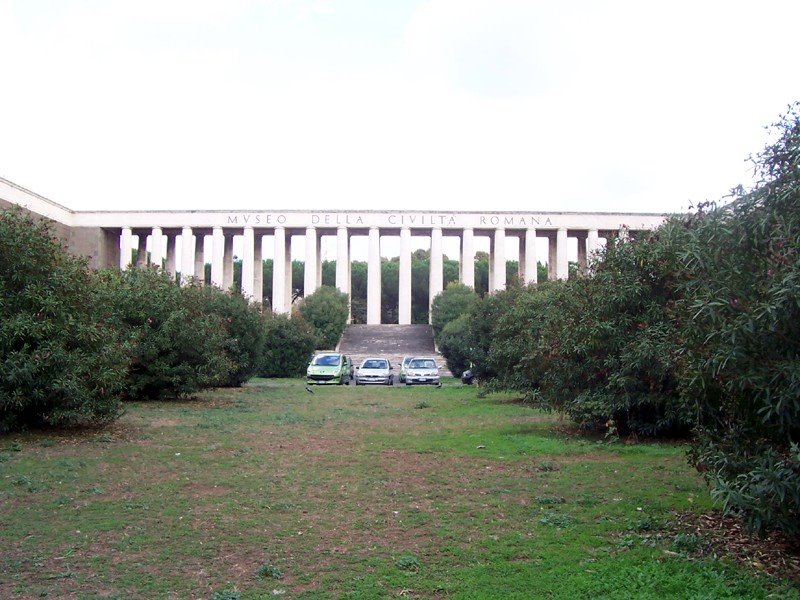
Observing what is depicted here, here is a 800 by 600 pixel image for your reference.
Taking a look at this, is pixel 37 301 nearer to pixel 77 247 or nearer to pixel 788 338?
pixel 788 338

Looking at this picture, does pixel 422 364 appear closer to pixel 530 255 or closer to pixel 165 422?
pixel 165 422

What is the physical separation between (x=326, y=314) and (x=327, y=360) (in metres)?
24.5

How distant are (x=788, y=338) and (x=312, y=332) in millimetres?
41192

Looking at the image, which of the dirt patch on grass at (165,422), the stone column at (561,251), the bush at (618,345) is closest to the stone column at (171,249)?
the stone column at (561,251)

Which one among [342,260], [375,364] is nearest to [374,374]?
[375,364]

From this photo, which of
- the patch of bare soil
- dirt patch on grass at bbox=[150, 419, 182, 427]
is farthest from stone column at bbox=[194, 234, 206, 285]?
the patch of bare soil

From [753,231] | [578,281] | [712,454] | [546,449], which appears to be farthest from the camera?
[578,281]

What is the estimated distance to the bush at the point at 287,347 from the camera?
44.4 metres

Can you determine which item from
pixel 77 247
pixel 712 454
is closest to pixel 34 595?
pixel 712 454

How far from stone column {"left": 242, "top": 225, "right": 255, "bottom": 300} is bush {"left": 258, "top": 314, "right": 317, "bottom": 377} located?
97.6ft

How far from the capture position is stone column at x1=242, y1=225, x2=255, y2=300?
244 feet

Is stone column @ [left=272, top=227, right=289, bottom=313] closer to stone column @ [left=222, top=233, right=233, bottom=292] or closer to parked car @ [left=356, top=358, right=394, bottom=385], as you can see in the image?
stone column @ [left=222, top=233, right=233, bottom=292]

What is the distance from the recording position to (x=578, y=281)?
50.1ft

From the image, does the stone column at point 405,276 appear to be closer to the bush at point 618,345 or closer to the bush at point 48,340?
the bush at point 618,345
